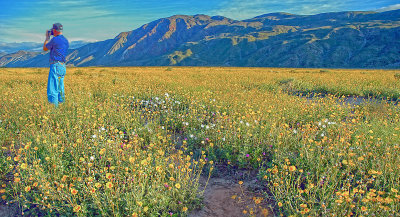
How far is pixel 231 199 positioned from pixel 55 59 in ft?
21.3

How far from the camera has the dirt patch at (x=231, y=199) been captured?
2906 millimetres

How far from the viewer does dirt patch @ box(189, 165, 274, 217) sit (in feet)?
9.53

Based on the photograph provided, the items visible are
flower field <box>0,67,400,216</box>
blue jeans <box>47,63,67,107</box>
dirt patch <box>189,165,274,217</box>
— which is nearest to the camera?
flower field <box>0,67,400,216</box>

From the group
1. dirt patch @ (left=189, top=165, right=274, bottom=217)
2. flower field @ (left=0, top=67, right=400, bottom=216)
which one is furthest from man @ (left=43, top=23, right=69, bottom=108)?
dirt patch @ (left=189, top=165, right=274, bottom=217)

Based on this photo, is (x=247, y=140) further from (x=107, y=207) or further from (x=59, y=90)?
(x=59, y=90)

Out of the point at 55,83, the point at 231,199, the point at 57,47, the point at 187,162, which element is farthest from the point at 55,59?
the point at 231,199

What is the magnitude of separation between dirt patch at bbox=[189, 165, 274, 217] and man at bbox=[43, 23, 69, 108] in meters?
5.52

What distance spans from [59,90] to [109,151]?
469 centimetres

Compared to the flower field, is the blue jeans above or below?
above

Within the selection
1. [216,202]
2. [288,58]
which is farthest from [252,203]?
[288,58]

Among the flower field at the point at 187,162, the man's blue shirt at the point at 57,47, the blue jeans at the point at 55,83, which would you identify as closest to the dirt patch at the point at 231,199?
the flower field at the point at 187,162

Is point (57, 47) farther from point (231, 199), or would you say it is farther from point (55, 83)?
point (231, 199)

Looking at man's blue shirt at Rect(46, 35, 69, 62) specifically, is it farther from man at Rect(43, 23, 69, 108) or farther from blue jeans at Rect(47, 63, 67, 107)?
blue jeans at Rect(47, 63, 67, 107)

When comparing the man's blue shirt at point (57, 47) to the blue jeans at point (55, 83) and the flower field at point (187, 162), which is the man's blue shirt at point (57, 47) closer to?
the blue jeans at point (55, 83)
